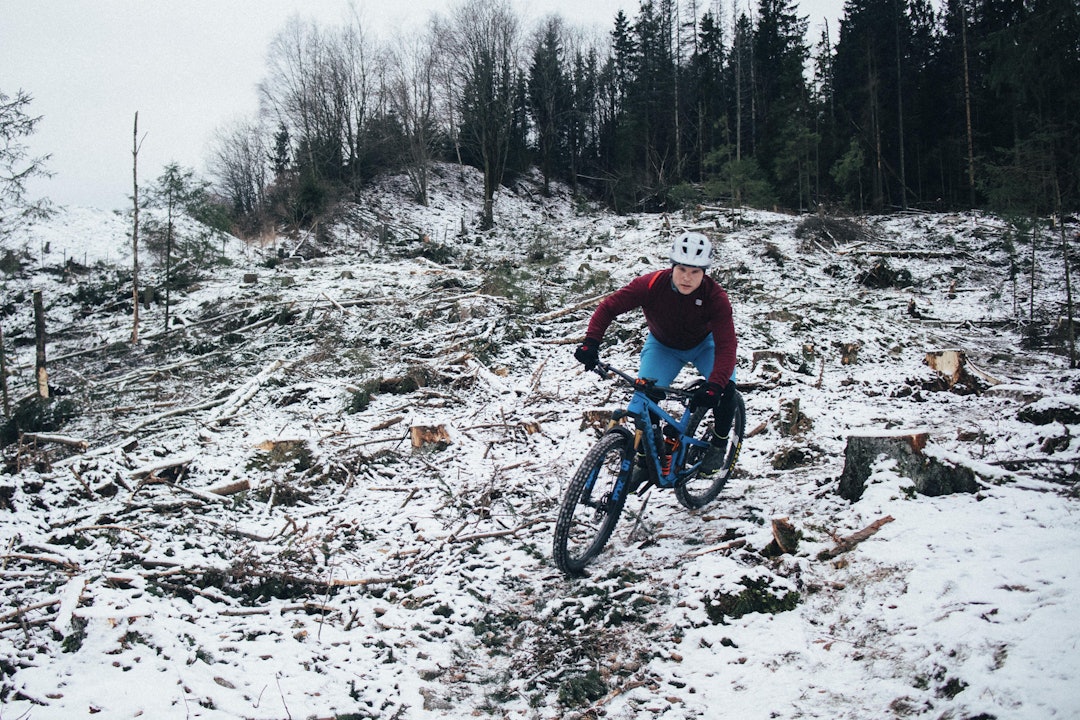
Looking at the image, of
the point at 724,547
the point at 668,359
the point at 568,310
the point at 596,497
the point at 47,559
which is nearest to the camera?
the point at 47,559

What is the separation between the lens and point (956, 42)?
3334 centimetres

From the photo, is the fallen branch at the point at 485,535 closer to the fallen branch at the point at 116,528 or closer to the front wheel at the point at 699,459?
the front wheel at the point at 699,459

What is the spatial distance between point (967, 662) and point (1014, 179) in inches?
518

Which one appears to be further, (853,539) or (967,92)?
(967,92)

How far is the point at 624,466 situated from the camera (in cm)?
400

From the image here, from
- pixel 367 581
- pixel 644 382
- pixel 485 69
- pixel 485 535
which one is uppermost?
pixel 485 69

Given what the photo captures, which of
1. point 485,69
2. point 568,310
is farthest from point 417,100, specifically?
point 568,310

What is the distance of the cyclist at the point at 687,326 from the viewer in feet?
13.2

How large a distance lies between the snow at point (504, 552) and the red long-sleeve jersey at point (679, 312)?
1.50 metres

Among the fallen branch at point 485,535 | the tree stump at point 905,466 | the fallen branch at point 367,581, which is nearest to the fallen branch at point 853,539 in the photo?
the tree stump at point 905,466

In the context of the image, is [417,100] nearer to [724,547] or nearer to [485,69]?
[485,69]

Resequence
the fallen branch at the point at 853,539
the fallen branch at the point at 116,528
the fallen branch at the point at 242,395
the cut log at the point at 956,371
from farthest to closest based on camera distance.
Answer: the fallen branch at the point at 242,395, the cut log at the point at 956,371, the fallen branch at the point at 116,528, the fallen branch at the point at 853,539

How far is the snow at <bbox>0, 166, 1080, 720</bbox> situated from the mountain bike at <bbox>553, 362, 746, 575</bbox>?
291mm

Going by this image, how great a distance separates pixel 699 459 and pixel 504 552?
189cm
